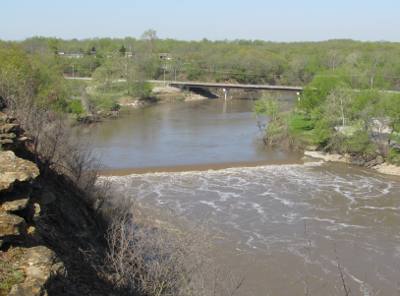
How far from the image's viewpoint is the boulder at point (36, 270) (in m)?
6.13

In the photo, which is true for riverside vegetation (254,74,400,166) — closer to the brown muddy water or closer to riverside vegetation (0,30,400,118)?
the brown muddy water

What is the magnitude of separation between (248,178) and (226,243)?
9.25m

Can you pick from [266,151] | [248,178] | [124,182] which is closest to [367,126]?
[266,151]

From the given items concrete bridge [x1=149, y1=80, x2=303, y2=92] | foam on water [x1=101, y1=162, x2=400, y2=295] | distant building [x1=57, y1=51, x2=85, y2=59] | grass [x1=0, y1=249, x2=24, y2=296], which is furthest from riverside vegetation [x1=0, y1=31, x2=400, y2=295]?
distant building [x1=57, y1=51, x2=85, y2=59]

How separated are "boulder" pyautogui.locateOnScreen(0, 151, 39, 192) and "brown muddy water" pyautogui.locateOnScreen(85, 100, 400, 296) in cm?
459

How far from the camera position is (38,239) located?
8336mm

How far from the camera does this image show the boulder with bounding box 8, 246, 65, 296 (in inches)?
241

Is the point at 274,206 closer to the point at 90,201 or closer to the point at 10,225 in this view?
the point at 90,201

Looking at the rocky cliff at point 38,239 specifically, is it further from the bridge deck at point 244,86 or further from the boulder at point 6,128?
the bridge deck at point 244,86

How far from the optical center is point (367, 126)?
32.1 meters

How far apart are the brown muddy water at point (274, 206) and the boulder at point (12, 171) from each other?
459cm

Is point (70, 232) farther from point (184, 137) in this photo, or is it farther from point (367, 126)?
point (184, 137)

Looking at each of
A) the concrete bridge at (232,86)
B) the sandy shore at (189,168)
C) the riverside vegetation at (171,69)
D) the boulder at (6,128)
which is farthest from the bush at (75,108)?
the boulder at (6,128)

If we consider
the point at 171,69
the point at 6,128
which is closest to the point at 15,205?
the point at 6,128
